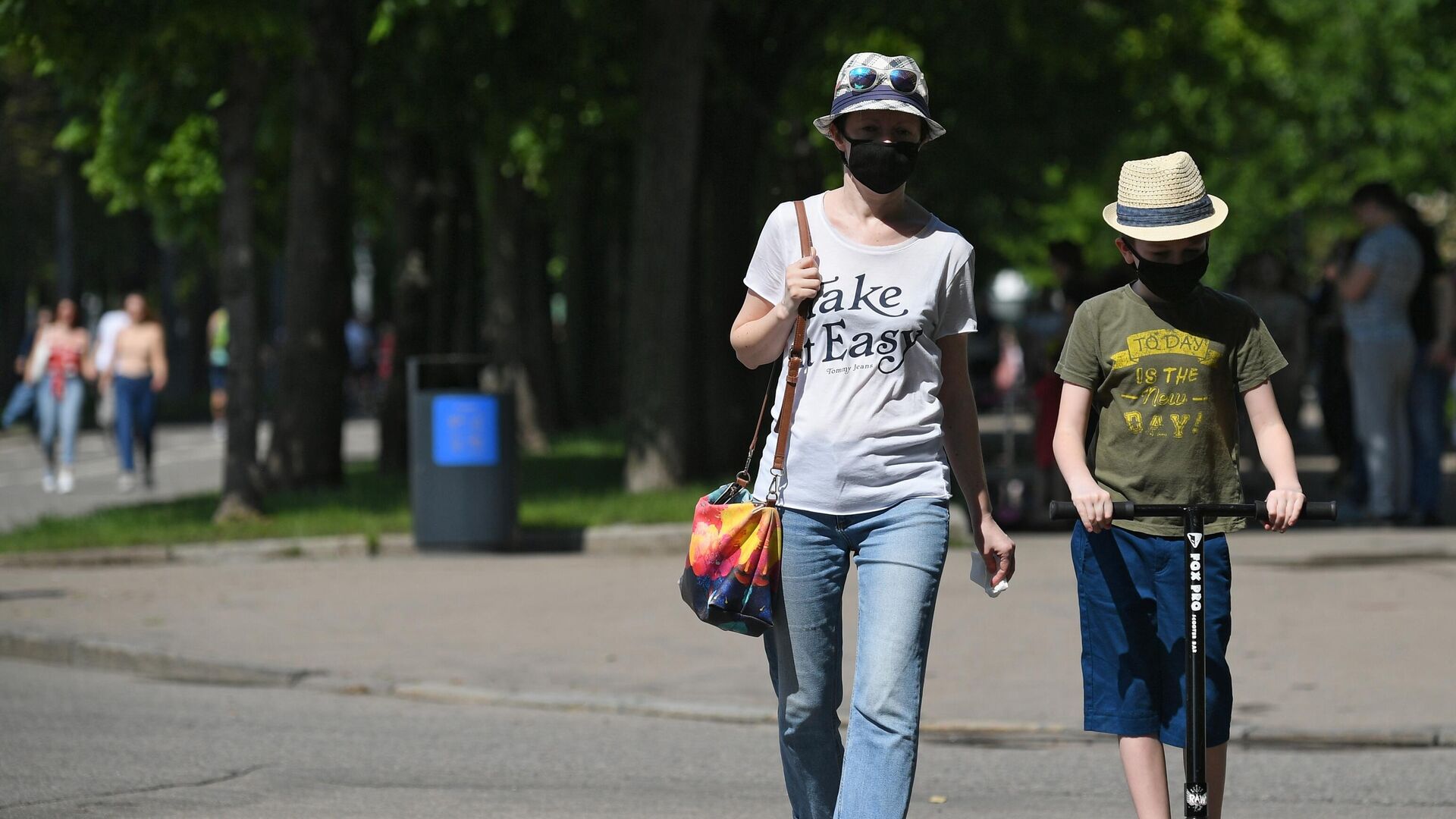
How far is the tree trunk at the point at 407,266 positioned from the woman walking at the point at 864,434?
49.7ft

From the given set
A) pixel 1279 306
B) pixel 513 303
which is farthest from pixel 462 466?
pixel 513 303

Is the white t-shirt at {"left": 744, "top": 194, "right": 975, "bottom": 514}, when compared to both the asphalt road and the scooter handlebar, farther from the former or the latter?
the asphalt road

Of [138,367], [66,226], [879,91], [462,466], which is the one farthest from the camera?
[66,226]

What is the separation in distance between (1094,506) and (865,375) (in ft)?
1.82

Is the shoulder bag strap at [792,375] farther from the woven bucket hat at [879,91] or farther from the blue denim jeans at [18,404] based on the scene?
the blue denim jeans at [18,404]

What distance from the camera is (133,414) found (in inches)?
741

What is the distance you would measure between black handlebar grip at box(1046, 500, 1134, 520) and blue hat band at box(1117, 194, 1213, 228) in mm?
618

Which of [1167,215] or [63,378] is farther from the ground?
[1167,215]

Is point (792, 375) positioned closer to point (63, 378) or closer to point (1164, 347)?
point (1164, 347)

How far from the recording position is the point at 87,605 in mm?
10688

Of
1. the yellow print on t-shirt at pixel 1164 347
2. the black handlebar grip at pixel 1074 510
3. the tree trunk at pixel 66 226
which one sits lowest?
the black handlebar grip at pixel 1074 510

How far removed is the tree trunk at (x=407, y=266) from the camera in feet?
63.6

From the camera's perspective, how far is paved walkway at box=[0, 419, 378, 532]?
18.0m

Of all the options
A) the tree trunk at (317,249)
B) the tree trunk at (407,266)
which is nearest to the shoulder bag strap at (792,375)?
the tree trunk at (317,249)
